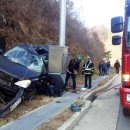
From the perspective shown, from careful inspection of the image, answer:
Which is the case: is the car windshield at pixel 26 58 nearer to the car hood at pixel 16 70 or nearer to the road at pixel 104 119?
the car hood at pixel 16 70

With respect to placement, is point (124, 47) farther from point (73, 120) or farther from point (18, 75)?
point (18, 75)

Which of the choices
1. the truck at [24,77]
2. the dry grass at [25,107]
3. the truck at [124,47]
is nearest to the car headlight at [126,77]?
the truck at [124,47]

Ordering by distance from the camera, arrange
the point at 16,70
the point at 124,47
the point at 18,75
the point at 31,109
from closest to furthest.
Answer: the point at 124,47, the point at 18,75, the point at 31,109, the point at 16,70

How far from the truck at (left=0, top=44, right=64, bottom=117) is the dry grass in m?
0.19

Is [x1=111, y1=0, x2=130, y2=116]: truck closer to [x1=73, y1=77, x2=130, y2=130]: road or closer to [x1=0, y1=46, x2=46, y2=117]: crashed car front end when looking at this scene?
[x1=73, y1=77, x2=130, y2=130]: road

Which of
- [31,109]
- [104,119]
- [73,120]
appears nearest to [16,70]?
[31,109]

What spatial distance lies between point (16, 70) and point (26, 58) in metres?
1.92

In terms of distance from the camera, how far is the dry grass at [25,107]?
31.1 feet

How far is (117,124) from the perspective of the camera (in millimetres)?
9992

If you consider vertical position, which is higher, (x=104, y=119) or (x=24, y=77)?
(x=24, y=77)

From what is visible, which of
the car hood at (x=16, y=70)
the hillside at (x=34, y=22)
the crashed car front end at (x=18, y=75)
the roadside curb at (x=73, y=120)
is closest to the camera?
the roadside curb at (x=73, y=120)

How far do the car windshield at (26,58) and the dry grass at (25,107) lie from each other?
1020 mm

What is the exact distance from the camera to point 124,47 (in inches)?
393

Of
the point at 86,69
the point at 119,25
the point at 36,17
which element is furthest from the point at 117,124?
the point at 36,17
